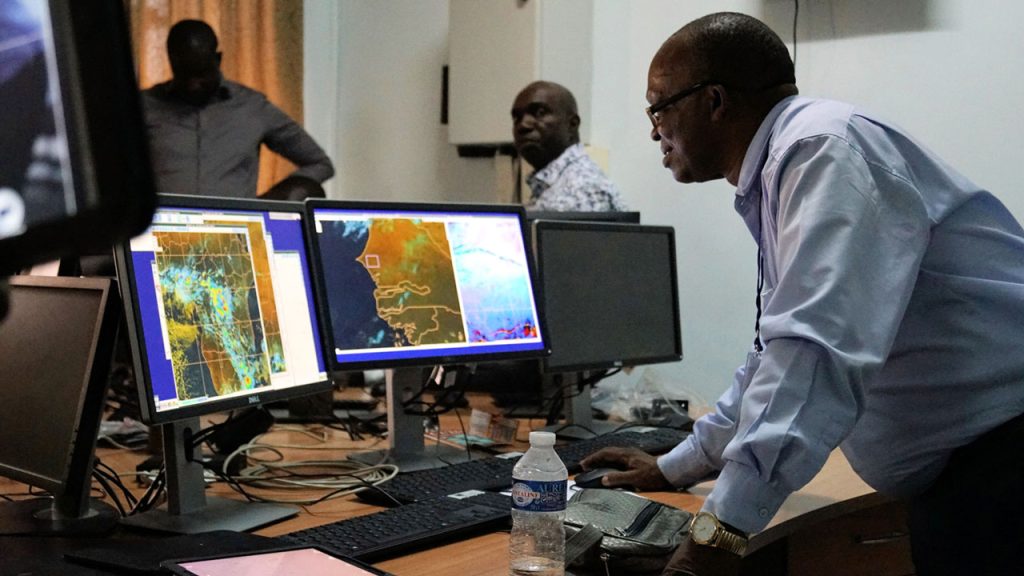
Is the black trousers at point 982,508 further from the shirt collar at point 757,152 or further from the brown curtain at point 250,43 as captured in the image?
the brown curtain at point 250,43

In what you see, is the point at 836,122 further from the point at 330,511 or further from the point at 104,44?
the point at 104,44

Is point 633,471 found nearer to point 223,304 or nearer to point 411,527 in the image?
point 411,527

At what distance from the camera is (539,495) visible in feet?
4.31

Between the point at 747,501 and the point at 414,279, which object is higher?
the point at 414,279

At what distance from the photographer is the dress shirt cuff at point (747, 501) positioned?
1.21 meters

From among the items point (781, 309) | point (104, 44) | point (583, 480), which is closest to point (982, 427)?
point (781, 309)

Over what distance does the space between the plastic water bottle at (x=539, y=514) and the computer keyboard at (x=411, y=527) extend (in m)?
0.10

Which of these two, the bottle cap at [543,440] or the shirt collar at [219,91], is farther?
the shirt collar at [219,91]

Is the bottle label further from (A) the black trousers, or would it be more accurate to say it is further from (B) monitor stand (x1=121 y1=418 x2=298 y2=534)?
(A) the black trousers

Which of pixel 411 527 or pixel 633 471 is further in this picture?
pixel 633 471

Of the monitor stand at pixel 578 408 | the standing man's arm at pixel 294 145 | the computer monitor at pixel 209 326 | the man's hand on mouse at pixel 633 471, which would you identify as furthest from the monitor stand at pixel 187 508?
the standing man's arm at pixel 294 145

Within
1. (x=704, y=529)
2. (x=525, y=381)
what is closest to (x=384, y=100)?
(x=525, y=381)

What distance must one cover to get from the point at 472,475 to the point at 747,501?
0.69 metres

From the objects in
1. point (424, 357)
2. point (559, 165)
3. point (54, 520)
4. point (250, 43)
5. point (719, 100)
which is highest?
point (250, 43)
